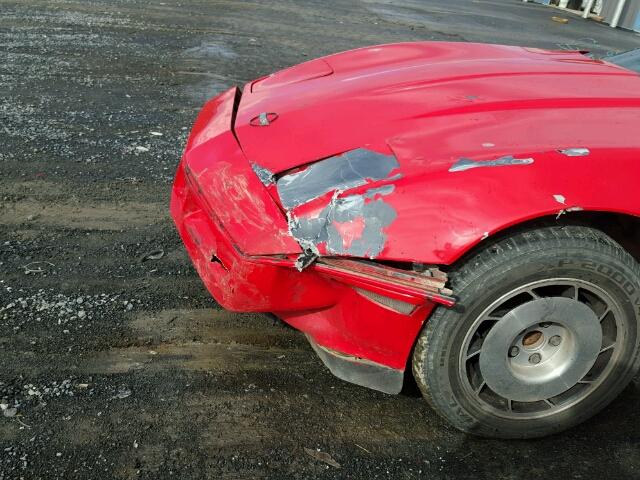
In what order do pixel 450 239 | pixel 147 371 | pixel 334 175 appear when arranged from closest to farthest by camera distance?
pixel 450 239 → pixel 334 175 → pixel 147 371

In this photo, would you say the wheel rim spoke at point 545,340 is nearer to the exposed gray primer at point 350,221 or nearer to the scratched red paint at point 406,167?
the scratched red paint at point 406,167

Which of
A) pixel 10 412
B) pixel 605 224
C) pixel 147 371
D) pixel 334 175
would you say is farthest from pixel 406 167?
pixel 10 412

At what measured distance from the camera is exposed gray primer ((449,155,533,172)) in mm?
1988

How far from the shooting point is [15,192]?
3875mm

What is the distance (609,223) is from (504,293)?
1.76 ft

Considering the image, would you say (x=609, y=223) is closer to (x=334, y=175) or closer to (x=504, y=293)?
(x=504, y=293)

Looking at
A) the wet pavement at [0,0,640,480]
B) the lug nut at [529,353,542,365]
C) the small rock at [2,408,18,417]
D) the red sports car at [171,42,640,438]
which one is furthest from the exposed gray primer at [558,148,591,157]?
the small rock at [2,408,18,417]

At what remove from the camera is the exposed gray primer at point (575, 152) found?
2014mm

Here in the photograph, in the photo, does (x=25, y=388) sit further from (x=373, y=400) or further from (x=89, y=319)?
(x=373, y=400)

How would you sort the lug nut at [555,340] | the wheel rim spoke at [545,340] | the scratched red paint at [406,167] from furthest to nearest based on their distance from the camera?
the lug nut at [555,340] < the wheel rim spoke at [545,340] < the scratched red paint at [406,167]

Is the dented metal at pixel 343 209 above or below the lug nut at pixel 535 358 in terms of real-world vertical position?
above

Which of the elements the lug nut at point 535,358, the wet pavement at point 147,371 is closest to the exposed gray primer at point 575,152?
the lug nut at point 535,358

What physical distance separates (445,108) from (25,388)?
6.86ft

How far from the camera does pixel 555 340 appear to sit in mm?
2193
